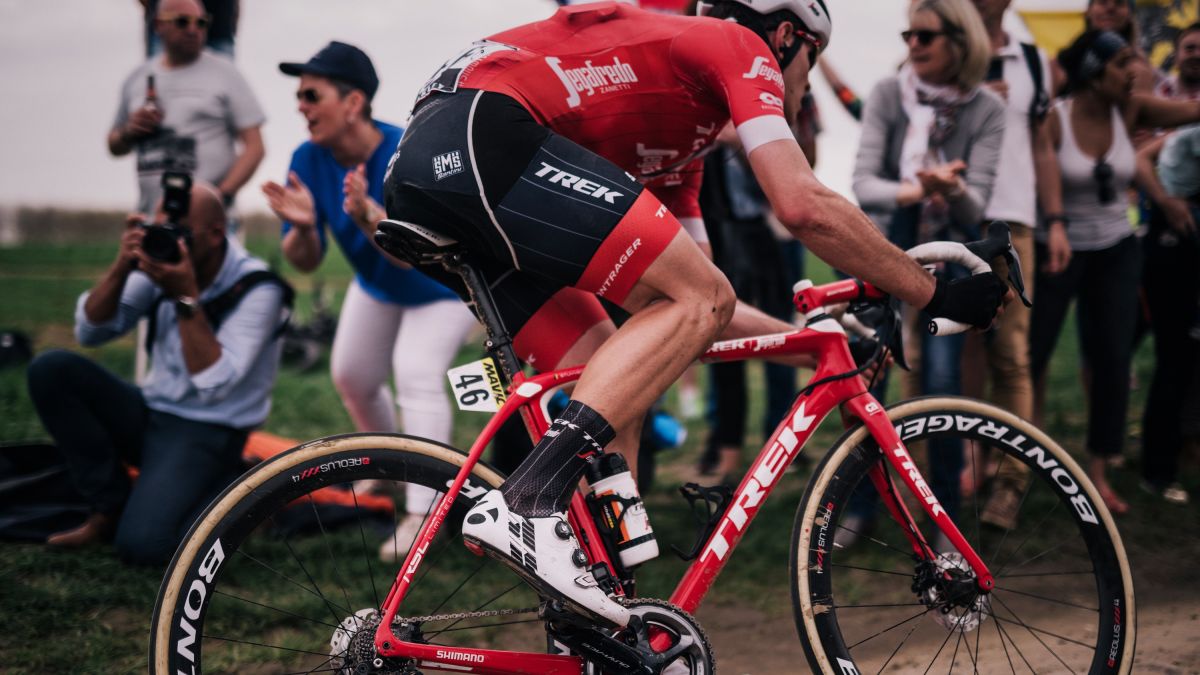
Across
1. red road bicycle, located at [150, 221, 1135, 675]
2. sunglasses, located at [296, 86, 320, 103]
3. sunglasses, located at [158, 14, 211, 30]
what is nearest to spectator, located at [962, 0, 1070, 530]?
red road bicycle, located at [150, 221, 1135, 675]

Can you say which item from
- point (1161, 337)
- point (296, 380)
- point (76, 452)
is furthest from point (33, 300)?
point (1161, 337)

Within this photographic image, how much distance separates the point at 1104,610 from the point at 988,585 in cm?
39

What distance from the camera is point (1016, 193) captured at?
4430 millimetres

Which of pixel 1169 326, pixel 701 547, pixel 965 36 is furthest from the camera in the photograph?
pixel 1169 326

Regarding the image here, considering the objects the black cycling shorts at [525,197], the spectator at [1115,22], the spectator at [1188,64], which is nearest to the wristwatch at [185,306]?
the black cycling shorts at [525,197]

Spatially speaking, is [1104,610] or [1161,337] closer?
[1104,610]

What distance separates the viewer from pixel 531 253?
7.68 ft

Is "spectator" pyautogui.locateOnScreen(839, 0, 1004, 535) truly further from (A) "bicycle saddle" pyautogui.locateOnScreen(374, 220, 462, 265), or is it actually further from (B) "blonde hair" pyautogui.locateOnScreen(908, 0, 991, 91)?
(A) "bicycle saddle" pyautogui.locateOnScreen(374, 220, 462, 265)

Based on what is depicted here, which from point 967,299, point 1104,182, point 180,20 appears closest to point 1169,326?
point 1104,182

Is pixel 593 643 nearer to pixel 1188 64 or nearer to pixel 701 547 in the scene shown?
pixel 701 547

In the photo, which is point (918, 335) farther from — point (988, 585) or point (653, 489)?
point (988, 585)

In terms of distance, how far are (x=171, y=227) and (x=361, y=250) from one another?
0.91 m

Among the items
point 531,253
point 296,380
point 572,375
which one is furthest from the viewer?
point 296,380

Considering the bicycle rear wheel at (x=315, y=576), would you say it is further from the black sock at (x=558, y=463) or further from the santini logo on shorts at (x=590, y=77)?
Result: the santini logo on shorts at (x=590, y=77)
